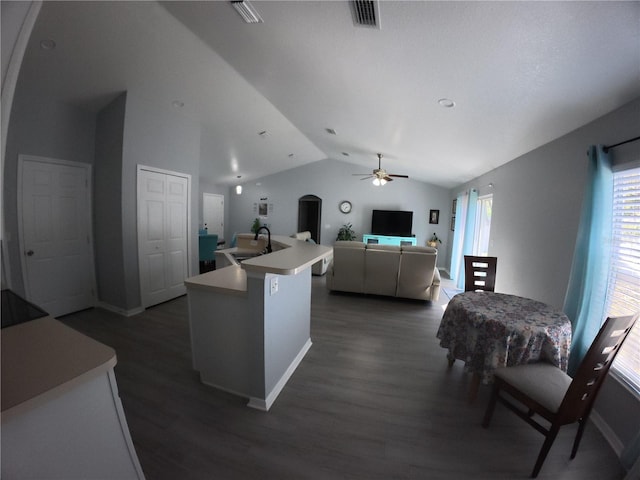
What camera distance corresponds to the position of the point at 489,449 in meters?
1.68

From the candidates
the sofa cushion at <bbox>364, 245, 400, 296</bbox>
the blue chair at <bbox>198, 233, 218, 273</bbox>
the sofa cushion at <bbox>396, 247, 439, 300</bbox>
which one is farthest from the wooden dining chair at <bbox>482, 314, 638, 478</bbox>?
the blue chair at <bbox>198, 233, 218, 273</bbox>

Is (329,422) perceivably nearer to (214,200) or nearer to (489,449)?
(489,449)

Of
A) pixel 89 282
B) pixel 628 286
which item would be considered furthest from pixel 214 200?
pixel 628 286

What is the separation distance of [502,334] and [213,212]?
781 cm

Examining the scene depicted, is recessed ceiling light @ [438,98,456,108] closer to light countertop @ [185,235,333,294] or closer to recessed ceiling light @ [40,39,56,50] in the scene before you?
light countertop @ [185,235,333,294]

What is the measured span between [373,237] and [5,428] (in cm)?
708

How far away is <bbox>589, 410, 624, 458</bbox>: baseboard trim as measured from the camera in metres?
1.69

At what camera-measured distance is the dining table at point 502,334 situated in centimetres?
182

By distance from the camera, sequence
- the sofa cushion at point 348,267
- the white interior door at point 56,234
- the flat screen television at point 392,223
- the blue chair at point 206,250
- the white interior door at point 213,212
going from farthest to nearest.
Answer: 1. the white interior door at point 213,212
2. the flat screen television at point 392,223
3. the blue chair at point 206,250
4. the sofa cushion at point 348,267
5. the white interior door at point 56,234

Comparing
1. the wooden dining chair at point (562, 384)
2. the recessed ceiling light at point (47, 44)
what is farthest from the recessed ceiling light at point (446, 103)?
the recessed ceiling light at point (47, 44)

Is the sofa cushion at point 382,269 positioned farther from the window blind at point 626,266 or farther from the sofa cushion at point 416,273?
the window blind at point 626,266

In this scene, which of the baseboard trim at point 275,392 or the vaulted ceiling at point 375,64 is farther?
the baseboard trim at point 275,392

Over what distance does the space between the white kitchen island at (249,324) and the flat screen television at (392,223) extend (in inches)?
214

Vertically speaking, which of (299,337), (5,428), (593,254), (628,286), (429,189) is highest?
(429,189)
